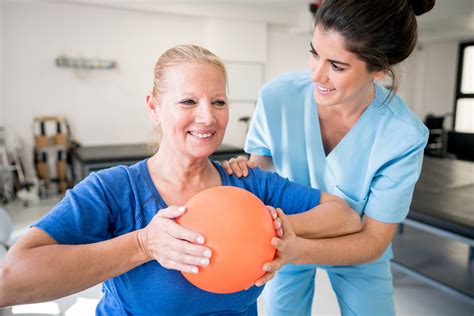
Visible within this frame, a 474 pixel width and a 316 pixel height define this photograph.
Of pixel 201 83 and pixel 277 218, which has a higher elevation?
pixel 201 83

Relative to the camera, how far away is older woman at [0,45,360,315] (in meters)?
0.75

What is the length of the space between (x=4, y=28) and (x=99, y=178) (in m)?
5.26

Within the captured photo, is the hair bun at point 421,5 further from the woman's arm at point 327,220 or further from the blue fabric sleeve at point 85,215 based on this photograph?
the blue fabric sleeve at point 85,215

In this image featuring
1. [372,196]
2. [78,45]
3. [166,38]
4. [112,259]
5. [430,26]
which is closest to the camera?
[112,259]

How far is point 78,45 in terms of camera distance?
548 cm

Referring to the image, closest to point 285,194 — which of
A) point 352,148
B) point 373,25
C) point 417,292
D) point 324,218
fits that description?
point 324,218

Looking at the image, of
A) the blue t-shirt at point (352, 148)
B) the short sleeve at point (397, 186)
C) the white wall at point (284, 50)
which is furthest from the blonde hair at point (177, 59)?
the white wall at point (284, 50)

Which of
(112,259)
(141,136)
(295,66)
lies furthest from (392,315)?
(295,66)

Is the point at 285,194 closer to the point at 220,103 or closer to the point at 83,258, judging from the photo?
the point at 220,103

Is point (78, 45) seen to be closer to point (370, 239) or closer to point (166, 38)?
point (166, 38)

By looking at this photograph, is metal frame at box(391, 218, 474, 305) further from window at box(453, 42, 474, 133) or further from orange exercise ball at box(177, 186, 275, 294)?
window at box(453, 42, 474, 133)

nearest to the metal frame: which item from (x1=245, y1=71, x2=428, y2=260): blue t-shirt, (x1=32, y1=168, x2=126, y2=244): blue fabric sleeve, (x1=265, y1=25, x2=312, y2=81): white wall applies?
(x1=245, y1=71, x2=428, y2=260): blue t-shirt

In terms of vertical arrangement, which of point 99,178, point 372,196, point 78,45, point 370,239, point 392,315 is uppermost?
point 78,45

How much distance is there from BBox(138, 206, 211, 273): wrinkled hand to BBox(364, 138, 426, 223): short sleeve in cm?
65
